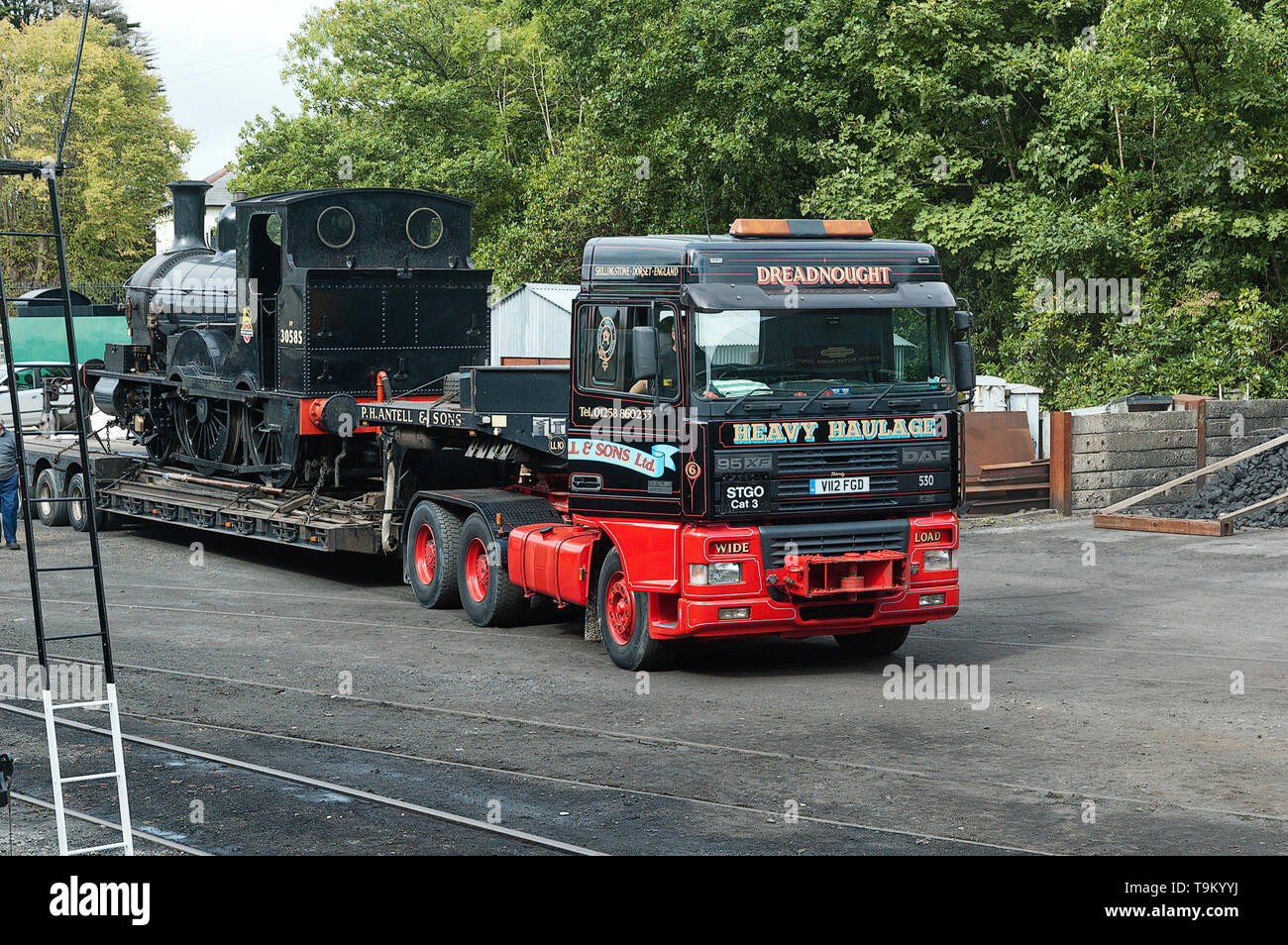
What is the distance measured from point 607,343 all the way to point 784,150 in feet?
64.3

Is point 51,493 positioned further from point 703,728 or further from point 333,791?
point 333,791

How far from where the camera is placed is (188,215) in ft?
71.8

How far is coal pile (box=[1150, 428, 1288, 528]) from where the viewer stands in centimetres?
2022

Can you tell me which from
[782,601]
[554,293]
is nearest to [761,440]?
[782,601]

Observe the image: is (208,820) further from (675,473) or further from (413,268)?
(413,268)

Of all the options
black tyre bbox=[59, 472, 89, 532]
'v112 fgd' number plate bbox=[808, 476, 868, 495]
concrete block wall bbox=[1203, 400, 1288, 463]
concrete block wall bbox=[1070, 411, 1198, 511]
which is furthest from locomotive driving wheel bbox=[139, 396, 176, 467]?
concrete block wall bbox=[1203, 400, 1288, 463]

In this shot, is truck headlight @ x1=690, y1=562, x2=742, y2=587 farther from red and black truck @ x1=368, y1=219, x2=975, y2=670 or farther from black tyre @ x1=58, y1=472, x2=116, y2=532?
black tyre @ x1=58, y1=472, x2=116, y2=532

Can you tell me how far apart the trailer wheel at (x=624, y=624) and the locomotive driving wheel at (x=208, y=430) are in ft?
26.2

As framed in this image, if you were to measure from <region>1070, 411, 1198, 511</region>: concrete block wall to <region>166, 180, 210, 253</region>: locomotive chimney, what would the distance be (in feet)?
42.3

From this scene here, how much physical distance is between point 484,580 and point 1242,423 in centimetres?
1417

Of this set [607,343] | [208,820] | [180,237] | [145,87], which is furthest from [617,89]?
[145,87]

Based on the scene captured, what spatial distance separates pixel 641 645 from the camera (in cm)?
1148

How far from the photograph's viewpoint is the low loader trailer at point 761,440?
10914 mm

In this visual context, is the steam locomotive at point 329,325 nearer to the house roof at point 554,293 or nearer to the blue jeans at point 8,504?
the blue jeans at point 8,504
